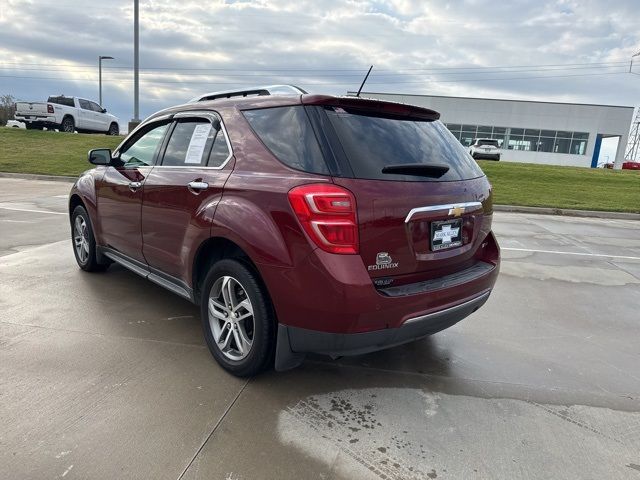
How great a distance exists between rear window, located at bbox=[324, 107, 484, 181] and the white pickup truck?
928 inches

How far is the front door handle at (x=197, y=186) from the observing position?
10.3 ft

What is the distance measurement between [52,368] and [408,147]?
2.71m

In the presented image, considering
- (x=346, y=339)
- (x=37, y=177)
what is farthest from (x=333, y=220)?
(x=37, y=177)

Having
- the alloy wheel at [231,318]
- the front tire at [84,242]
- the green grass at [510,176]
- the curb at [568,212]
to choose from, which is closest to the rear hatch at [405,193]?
the alloy wheel at [231,318]

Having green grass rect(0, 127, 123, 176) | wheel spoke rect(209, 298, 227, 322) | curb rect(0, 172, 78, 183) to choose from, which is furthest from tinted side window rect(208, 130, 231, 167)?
green grass rect(0, 127, 123, 176)

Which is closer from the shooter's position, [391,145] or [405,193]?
[405,193]

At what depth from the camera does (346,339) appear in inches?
99.6

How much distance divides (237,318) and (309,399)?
2.22 feet

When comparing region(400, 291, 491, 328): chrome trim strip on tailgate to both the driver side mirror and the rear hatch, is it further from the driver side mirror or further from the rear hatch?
the driver side mirror

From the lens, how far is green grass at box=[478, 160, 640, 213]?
45.1ft

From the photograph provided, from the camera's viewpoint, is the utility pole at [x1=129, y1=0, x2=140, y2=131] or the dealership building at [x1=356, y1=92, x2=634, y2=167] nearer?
the utility pole at [x1=129, y1=0, x2=140, y2=131]

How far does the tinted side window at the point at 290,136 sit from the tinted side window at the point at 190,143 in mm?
469

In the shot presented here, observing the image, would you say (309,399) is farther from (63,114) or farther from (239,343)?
(63,114)

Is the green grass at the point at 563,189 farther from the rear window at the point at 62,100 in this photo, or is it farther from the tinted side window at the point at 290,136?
the rear window at the point at 62,100
